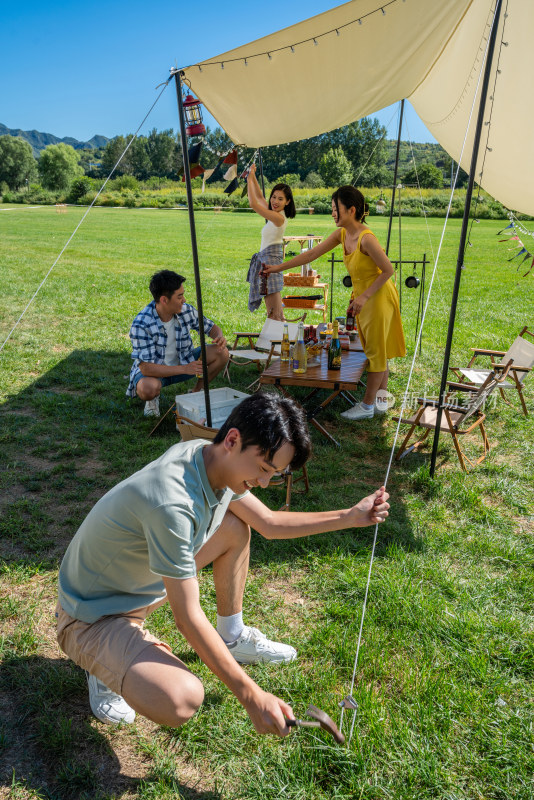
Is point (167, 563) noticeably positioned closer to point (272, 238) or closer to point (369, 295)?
point (369, 295)

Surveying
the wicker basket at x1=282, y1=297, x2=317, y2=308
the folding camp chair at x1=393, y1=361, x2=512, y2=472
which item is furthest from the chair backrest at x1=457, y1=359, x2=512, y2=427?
the wicker basket at x1=282, y1=297, x2=317, y2=308

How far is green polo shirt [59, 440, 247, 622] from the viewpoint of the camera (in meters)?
1.71

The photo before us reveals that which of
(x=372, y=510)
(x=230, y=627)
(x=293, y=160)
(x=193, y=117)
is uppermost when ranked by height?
→ (x=293, y=160)

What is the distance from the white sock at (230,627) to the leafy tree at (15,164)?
319ft

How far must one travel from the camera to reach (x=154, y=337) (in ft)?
16.2

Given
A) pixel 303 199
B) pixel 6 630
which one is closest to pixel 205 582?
pixel 6 630

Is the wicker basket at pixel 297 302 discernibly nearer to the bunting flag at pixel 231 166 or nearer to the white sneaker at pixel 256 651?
the bunting flag at pixel 231 166

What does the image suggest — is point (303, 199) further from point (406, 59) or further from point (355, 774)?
point (355, 774)

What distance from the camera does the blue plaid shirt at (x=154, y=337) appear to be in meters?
4.88

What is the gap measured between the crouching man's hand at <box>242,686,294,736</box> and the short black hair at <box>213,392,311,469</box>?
0.73 meters

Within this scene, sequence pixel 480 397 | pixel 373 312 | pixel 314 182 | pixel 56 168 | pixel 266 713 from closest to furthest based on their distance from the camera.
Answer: pixel 266 713 → pixel 480 397 → pixel 373 312 → pixel 314 182 → pixel 56 168

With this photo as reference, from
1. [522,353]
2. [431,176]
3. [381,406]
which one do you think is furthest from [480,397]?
[431,176]

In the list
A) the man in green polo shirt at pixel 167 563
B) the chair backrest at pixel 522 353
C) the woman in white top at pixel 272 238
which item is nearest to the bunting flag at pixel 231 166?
the woman in white top at pixel 272 238

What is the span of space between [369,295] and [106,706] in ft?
12.9
